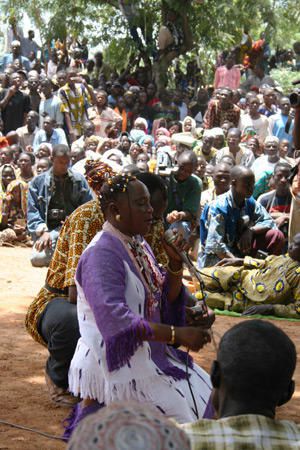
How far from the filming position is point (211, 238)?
888 cm

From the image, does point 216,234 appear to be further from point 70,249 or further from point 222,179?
point 70,249

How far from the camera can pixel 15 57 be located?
20.8 metres

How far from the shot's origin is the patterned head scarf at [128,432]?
1.42 metres

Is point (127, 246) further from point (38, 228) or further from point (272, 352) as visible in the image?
point (38, 228)

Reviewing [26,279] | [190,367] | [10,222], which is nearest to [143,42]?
[10,222]

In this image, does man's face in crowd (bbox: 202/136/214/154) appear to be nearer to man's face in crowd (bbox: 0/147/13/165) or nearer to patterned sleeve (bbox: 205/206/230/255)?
man's face in crowd (bbox: 0/147/13/165)

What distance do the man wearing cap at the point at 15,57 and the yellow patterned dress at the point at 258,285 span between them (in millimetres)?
13399

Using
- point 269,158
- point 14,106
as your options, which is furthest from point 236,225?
point 14,106

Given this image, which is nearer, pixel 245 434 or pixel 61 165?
pixel 245 434

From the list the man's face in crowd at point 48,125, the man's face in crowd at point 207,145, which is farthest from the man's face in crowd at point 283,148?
the man's face in crowd at point 48,125

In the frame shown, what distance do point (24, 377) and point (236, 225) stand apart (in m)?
3.92

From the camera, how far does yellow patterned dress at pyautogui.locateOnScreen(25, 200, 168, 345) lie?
4.62 m

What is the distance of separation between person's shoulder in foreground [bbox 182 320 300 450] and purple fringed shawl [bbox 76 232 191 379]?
3.90ft

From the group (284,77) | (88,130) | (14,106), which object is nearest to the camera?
(88,130)
